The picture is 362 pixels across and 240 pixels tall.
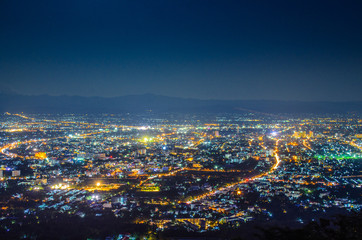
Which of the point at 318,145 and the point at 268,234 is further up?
the point at 268,234

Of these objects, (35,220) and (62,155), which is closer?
(35,220)

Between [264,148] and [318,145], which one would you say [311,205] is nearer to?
[264,148]

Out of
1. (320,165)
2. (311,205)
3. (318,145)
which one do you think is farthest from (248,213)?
(318,145)

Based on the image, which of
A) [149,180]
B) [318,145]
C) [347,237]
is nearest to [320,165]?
[318,145]

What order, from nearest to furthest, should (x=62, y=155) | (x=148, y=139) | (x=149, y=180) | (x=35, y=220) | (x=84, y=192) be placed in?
(x=35, y=220)
(x=84, y=192)
(x=149, y=180)
(x=62, y=155)
(x=148, y=139)

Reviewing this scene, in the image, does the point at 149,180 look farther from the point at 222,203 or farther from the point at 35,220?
the point at 35,220

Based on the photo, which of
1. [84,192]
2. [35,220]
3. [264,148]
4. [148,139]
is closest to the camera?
[35,220]
